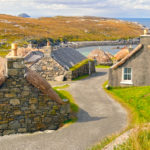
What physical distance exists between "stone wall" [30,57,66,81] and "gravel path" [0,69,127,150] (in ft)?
41.4

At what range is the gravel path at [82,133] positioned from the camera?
42.4ft

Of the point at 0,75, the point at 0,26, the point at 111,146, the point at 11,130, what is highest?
the point at 0,26

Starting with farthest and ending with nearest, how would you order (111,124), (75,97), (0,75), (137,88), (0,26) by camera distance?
(0,26)
(137,88)
(75,97)
(111,124)
(0,75)

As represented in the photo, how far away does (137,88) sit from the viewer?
23.7 meters

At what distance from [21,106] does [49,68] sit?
17.9m

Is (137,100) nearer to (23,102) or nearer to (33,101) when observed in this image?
(33,101)

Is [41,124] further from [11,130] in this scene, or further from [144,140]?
[144,140]

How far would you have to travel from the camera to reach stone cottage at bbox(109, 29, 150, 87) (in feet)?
79.2

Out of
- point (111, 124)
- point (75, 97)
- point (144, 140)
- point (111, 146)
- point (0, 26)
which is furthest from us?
point (0, 26)

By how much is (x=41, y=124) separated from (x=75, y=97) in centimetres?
737

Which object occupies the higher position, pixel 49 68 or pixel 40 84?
pixel 40 84

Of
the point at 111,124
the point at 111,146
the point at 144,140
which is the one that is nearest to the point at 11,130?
the point at 111,124

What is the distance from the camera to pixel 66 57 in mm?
35875

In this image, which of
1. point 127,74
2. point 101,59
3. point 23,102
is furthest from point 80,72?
point 23,102
